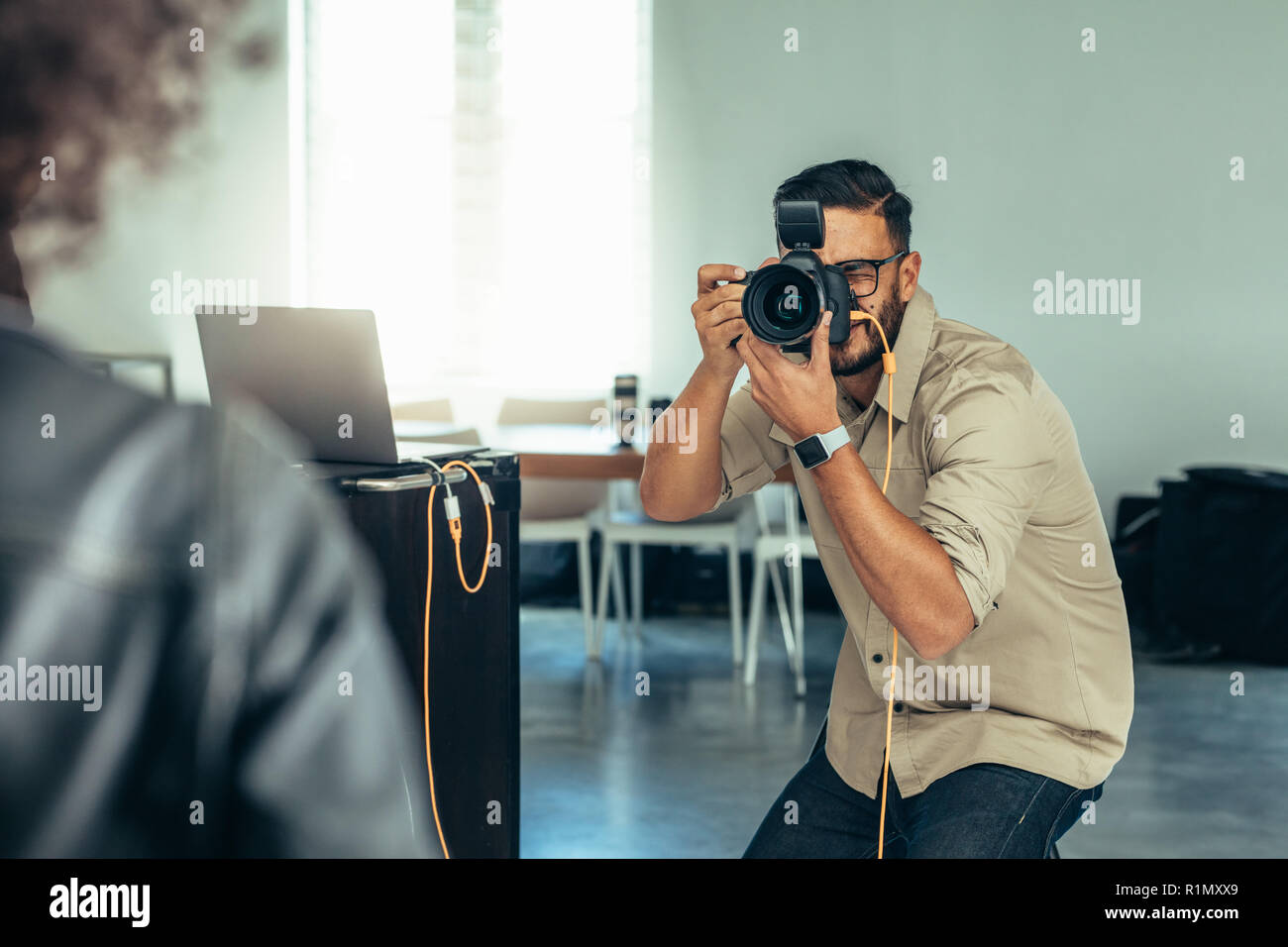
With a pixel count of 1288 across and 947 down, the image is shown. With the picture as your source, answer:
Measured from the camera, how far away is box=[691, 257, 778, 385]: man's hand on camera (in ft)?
4.55

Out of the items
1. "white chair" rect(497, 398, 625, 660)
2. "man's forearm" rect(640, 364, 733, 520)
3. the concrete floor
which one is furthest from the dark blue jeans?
"white chair" rect(497, 398, 625, 660)

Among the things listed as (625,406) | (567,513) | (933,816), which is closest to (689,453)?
(933,816)

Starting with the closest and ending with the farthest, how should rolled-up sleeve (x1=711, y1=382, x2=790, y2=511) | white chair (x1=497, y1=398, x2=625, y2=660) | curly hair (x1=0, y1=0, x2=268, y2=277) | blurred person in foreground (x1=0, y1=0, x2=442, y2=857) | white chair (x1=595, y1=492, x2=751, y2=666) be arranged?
1. blurred person in foreground (x1=0, y1=0, x2=442, y2=857)
2. curly hair (x1=0, y1=0, x2=268, y2=277)
3. rolled-up sleeve (x1=711, y1=382, x2=790, y2=511)
4. white chair (x1=595, y1=492, x2=751, y2=666)
5. white chair (x1=497, y1=398, x2=625, y2=660)

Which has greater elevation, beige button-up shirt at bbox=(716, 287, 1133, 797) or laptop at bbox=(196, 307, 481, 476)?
laptop at bbox=(196, 307, 481, 476)

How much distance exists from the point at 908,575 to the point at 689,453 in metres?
0.41

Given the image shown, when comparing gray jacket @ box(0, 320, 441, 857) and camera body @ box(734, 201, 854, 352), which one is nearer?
gray jacket @ box(0, 320, 441, 857)

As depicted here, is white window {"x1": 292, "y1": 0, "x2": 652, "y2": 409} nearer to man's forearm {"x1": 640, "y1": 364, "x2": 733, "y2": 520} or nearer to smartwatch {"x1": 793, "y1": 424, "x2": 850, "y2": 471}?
man's forearm {"x1": 640, "y1": 364, "x2": 733, "y2": 520}

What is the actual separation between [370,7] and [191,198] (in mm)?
1116

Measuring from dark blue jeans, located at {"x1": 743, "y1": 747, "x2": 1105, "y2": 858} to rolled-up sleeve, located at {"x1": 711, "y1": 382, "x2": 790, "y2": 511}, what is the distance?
0.37 m

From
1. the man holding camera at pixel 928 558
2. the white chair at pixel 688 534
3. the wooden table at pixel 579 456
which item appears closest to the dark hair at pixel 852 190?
the man holding camera at pixel 928 558

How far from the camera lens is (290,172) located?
488 centimetres

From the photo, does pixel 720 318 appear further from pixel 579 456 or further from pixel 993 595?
pixel 579 456
